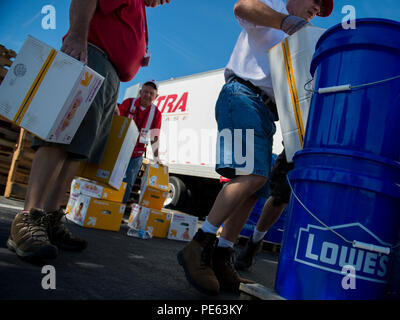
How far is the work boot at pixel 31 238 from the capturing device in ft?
4.46

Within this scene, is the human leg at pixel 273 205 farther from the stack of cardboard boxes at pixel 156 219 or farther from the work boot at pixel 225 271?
the stack of cardboard boxes at pixel 156 219

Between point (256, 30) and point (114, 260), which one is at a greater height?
point (256, 30)

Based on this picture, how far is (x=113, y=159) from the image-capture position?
84.0 inches

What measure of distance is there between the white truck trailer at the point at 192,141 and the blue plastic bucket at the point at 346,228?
5235 mm

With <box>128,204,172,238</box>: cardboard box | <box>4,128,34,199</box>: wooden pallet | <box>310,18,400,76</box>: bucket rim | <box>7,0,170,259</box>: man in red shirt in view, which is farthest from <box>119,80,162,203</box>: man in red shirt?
<box>310,18,400,76</box>: bucket rim

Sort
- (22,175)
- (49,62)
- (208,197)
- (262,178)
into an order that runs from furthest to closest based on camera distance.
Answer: (208,197), (22,175), (262,178), (49,62)

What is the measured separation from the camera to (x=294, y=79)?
149cm

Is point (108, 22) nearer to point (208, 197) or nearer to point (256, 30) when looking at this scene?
point (256, 30)

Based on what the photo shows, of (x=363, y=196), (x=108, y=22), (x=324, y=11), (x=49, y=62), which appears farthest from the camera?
(x=324, y=11)

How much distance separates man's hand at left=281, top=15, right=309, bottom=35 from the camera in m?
1.48

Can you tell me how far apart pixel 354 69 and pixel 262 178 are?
0.69 m

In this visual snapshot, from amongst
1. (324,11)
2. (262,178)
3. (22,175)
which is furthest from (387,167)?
(22,175)

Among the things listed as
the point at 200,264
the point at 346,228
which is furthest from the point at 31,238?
the point at 346,228

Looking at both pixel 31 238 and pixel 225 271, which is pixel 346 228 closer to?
pixel 225 271
